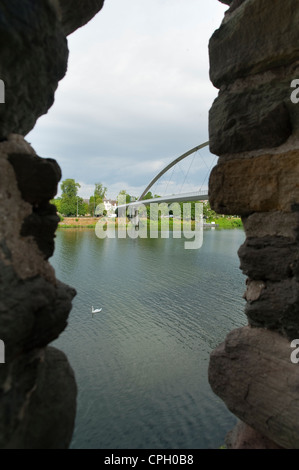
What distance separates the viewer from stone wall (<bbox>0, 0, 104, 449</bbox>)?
3.39 feet

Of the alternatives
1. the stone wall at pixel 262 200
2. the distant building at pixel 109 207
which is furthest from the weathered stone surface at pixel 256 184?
the distant building at pixel 109 207

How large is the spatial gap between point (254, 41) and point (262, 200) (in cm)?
94

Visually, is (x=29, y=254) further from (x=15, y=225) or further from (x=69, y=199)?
(x=69, y=199)

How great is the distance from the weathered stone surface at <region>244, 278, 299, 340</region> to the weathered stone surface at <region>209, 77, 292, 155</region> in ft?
2.58

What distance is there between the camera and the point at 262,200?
1.79 metres

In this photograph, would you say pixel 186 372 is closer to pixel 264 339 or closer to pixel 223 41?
pixel 264 339

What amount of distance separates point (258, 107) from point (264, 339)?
1.30m

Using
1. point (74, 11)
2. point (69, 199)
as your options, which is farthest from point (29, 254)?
point (69, 199)

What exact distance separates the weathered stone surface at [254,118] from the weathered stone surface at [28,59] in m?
0.98

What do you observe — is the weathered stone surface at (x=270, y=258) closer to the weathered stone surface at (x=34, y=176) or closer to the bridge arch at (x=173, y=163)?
the weathered stone surface at (x=34, y=176)

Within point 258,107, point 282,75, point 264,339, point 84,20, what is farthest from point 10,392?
point 282,75

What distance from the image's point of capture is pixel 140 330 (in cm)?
729

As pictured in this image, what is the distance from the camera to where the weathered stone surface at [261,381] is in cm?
157
